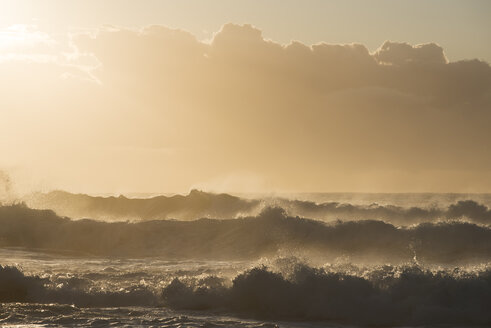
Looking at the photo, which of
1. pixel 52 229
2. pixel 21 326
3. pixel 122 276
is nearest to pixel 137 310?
pixel 21 326

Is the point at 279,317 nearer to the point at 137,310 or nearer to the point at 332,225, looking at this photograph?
the point at 137,310

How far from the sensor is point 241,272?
1964 cm

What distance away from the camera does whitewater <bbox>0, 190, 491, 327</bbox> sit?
17578 mm

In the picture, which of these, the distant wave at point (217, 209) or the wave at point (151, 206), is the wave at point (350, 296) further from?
the wave at point (151, 206)

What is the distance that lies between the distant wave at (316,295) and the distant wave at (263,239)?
31.9ft

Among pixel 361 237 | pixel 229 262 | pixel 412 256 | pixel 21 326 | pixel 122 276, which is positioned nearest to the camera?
pixel 21 326

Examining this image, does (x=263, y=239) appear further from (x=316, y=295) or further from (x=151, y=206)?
(x=151, y=206)

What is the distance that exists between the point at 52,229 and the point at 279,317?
73.6 feet

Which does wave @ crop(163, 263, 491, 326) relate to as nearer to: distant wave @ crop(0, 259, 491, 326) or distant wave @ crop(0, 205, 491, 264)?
distant wave @ crop(0, 259, 491, 326)

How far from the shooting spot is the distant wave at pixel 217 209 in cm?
4759

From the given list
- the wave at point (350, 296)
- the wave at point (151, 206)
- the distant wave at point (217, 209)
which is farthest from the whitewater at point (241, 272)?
the wave at point (151, 206)

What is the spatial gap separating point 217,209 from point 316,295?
32474 mm

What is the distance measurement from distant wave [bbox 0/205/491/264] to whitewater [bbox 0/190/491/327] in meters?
0.08

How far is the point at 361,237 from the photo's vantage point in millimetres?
33312
